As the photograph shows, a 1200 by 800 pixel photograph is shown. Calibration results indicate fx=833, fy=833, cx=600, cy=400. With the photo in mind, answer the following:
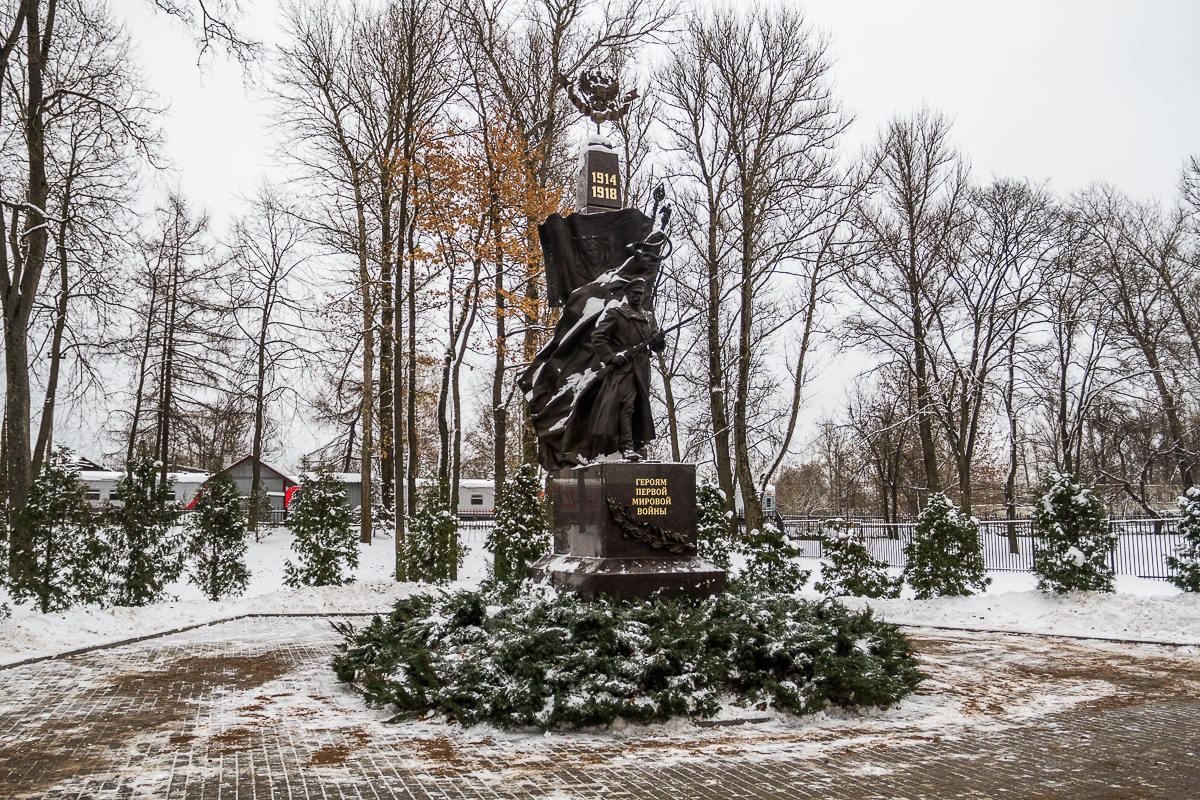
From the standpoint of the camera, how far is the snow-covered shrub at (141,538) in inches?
482

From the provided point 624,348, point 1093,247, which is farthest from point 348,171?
point 1093,247

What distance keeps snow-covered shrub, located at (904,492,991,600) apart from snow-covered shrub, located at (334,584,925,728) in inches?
272

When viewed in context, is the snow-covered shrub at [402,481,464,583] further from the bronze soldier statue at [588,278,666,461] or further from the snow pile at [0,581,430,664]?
the bronze soldier statue at [588,278,666,461]

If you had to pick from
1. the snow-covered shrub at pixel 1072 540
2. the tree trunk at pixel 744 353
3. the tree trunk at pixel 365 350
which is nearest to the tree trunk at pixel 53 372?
the tree trunk at pixel 365 350

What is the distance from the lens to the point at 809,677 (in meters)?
6.40

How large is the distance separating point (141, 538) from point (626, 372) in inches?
324

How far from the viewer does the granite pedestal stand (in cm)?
784

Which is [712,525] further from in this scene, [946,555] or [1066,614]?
[1066,614]

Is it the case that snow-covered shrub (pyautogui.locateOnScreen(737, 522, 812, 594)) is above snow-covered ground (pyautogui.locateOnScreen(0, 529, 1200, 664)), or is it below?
above

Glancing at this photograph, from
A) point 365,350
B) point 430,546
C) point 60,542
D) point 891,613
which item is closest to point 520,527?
point 430,546

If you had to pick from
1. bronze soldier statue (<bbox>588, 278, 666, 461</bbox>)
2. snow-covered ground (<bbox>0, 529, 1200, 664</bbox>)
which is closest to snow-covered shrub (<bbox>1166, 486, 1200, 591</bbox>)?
snow-covered ground (<bbox>0, 529, 1200, 664</bbox>)

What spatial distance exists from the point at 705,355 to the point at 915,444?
21.6 meters

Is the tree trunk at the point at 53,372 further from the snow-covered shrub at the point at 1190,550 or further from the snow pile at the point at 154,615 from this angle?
the snow-covered shrub at the point at 1190,550

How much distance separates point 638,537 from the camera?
26.3 feet
